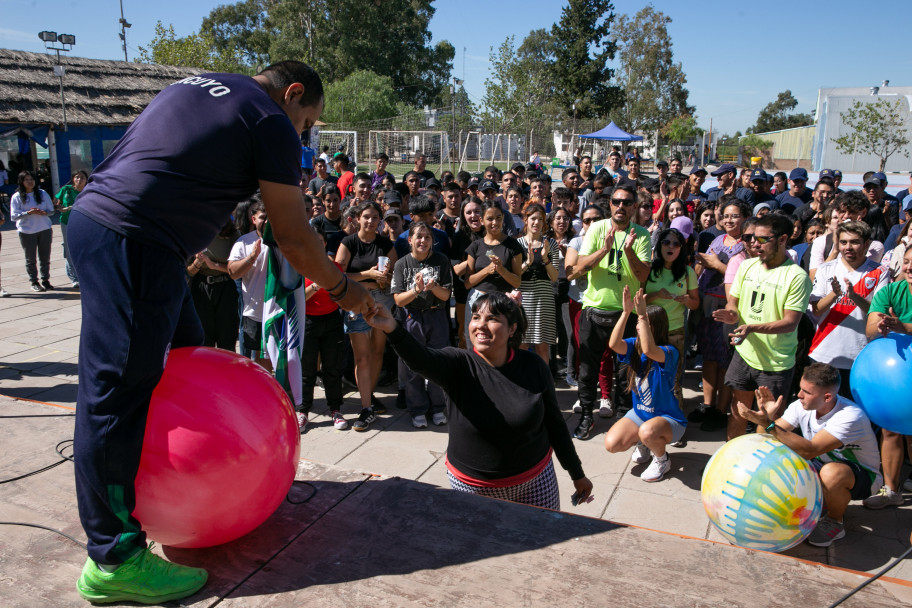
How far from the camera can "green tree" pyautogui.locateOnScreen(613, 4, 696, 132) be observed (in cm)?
5541

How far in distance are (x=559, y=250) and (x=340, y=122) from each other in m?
36.3

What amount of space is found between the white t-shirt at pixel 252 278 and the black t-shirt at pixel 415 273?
118 cm

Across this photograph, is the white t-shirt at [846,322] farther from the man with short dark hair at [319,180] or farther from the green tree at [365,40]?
the green tree at [365,40]

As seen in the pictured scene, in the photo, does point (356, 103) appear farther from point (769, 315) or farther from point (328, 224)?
point (769, 315)

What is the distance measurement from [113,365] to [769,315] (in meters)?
4.54

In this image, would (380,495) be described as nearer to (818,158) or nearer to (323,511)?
(323,511)

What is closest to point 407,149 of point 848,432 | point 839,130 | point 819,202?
point 819,202

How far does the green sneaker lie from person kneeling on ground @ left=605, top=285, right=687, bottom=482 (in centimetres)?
356

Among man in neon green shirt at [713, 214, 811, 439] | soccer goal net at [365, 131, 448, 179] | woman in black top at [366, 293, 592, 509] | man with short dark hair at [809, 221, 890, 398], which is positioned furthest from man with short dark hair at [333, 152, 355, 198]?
soccer goal net at [365, 131, 448, 179]

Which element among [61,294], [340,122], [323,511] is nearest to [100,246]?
[323,511]

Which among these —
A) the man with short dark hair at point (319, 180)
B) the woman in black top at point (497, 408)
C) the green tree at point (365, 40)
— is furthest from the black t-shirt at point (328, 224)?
the green tree at point (365, 40)

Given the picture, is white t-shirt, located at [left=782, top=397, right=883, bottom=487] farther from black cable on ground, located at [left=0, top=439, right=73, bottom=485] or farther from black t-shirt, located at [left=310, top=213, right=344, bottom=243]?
black t-shirt, located at [left=310, top=213, right=344, bottom=243]

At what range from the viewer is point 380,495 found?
2922 mm

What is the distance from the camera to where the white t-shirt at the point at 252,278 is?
560cm
